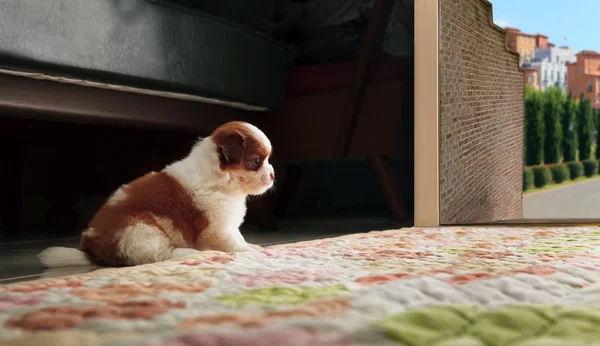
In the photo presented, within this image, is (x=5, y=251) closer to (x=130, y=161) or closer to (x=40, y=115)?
(x=40, y=115)

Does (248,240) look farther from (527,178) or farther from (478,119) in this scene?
(527,178)

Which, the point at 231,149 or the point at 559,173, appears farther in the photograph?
the point at 559,173

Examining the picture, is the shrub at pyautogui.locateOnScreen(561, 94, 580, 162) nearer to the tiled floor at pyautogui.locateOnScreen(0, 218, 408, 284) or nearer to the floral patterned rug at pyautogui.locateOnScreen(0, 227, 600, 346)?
the tiled floor at pyautogui.locateOnScreen(0, 218, 408, 284)

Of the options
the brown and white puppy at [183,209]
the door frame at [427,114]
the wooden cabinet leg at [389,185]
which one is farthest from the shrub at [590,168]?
the brown and white puppy at [183,209]

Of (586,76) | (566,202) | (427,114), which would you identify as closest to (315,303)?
(427,114)

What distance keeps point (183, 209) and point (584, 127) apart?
229 centimetres

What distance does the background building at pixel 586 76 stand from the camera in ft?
9.21

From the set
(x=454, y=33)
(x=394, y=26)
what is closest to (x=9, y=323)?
(x=394, y=26)

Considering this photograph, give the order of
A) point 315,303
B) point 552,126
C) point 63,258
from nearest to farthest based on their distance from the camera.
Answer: point 315,303, point 63,258, point 552,126

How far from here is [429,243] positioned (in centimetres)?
180

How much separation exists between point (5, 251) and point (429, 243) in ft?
4.09

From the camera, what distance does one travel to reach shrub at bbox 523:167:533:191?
2.87 m

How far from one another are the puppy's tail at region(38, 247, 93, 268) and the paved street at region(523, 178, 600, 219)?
7.16 ft

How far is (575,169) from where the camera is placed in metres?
2.88
